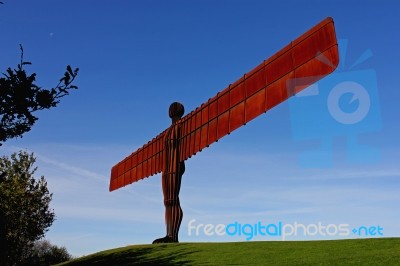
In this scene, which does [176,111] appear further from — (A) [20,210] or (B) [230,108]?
(A) [20,210]

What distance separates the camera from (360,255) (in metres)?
12.9

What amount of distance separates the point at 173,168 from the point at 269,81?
576 centimetres

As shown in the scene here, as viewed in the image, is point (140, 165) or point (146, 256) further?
point (140, 165)

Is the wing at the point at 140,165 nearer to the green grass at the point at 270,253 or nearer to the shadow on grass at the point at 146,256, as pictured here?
the shadow on grass at the point at 146,256

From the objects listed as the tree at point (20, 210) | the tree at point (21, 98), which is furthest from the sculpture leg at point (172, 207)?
the tree at point (20, 210)

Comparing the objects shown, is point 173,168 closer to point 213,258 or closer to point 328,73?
point 213,258

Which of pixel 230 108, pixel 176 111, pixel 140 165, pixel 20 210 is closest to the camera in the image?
pixel 230 108

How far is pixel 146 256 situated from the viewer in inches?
640

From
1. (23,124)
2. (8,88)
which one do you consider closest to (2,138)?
(23,124)

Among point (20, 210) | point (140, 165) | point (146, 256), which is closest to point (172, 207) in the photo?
point (146, 256)

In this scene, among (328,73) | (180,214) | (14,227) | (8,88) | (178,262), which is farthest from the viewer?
(14,227)

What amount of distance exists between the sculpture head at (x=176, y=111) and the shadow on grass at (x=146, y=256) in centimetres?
487

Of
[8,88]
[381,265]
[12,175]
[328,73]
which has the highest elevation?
[12,175]

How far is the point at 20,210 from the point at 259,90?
24.9 m
